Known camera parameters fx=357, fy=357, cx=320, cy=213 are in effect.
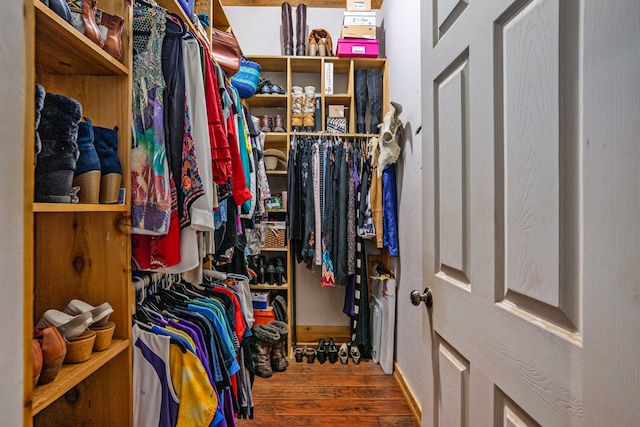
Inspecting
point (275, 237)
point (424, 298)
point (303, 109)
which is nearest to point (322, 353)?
point (275, 237)

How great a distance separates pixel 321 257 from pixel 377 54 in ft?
5.42

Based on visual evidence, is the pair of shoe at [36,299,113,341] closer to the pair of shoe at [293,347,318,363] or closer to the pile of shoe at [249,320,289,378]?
the pile of shoe at [249,320,289,378]

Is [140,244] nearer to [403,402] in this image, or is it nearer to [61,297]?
[61,297]

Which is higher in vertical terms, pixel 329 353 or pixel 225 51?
pixel 225 51

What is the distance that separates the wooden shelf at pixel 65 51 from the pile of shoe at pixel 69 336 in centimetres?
64

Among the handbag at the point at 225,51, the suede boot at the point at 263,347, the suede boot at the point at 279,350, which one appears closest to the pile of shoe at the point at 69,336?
the handbag at the point at 225,51

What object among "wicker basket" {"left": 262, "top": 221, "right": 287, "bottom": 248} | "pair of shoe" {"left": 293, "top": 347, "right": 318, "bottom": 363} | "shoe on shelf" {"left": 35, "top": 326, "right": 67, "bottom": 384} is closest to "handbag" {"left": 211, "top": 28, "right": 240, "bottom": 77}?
"wicker basket" {"left": 262, "top": 221, "right": 287, "bottom": 248}

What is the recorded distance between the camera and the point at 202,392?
3.57 feet

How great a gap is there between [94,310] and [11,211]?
50 centimetres

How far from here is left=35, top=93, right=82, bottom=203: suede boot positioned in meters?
0.81

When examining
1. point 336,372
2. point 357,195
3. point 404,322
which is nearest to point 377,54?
point 357,195

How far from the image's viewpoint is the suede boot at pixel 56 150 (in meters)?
0.81

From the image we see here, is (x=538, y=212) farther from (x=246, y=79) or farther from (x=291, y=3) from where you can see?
(x=291, y=3)

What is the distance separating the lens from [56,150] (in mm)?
828
